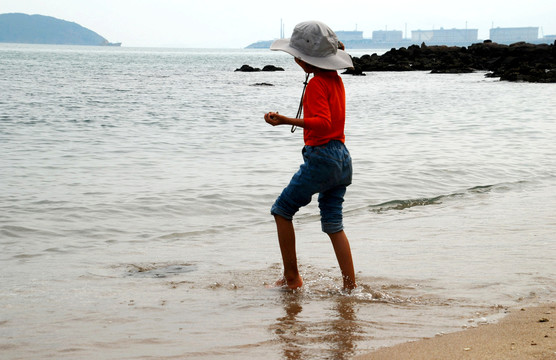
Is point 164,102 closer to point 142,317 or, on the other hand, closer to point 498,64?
point 142,317

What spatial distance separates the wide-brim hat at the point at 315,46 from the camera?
3793 millimetres

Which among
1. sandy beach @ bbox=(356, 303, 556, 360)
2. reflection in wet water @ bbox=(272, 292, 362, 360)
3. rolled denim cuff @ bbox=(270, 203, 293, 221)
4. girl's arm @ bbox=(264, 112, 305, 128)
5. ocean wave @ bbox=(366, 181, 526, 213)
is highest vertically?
girl's arm @ bbox=(264, 112, 305, 128)

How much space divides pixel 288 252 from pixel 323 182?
0.55 meters

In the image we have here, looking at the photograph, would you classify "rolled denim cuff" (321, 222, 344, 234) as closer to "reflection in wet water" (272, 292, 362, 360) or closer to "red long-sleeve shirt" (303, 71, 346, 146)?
"reflection in wet water" (272, 292, 362, 360)

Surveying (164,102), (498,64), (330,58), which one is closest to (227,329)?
(330,58)

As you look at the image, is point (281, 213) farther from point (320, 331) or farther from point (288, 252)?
point (320, 331)

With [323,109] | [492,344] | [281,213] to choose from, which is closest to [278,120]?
[323,109]

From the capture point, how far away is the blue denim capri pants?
3.82 metres

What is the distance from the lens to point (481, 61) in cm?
5541

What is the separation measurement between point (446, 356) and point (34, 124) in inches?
557

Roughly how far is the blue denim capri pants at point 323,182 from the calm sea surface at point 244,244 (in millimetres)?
515

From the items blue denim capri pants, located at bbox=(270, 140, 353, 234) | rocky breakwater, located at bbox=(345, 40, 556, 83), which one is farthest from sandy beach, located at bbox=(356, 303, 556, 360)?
rocky breakwater, located at bbox=(345, 40, 556, 83)

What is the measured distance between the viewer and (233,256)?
5.24m

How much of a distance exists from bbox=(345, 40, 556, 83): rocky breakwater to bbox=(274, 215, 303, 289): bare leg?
3449 cm
